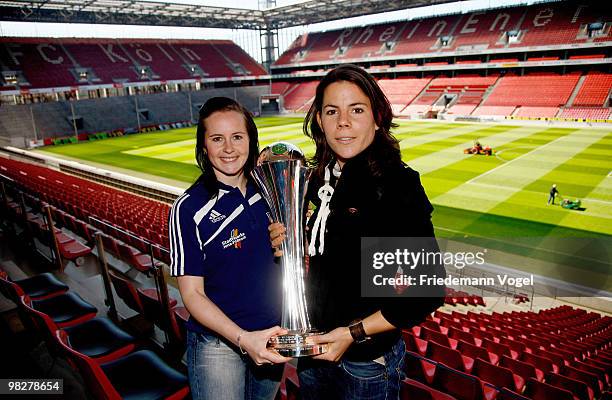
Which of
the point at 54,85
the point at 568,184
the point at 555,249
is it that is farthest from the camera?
the point at 54,85

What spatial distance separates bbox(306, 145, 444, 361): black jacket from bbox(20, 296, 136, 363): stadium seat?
2212 mm

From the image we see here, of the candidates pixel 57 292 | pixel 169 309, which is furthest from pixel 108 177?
pixel 169 309

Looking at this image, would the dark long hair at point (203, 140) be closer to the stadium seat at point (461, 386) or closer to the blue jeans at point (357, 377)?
the blue jeans at point (357, 377)

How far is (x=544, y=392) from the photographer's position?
3629 mm

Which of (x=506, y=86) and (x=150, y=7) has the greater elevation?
(x=150, y=7)

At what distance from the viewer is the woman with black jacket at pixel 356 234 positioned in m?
1.57

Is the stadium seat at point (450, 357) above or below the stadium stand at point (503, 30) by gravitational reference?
below

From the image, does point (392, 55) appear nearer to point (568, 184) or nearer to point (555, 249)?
point (568, 184)

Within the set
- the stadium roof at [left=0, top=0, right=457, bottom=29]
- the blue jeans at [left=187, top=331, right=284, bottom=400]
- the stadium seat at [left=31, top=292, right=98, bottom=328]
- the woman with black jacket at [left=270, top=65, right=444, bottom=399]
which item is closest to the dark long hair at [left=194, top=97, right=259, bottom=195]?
the woman with black jacket at [left=270, top=65, right=444, bottom=399]

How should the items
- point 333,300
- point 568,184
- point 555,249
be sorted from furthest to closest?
point 568,184, point 555,249, point 333,300

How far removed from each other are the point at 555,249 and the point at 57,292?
11.0 metres

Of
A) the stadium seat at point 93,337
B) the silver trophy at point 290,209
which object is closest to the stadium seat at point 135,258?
the stadium seat at point 93,337

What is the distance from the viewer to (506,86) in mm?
39219

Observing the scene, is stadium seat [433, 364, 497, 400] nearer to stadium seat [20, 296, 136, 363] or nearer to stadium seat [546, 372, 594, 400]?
stadium seat [546, 372, 594, 400]
